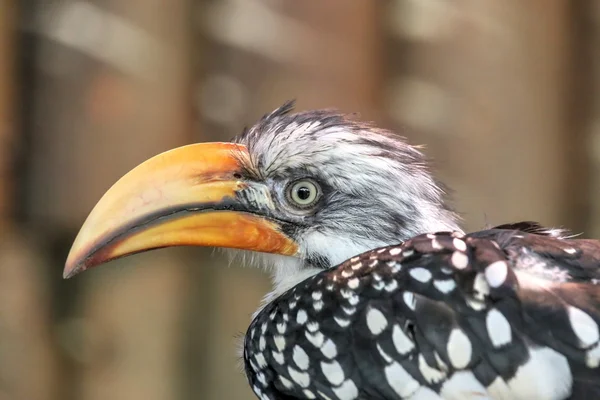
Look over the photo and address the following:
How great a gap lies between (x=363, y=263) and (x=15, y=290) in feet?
3.34

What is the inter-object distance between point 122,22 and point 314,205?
750mm

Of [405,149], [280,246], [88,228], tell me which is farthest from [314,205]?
[88,228]

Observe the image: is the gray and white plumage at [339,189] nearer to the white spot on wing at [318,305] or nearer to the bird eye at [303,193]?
the bird eye at [303,193]

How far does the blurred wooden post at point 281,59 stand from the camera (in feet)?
5.49

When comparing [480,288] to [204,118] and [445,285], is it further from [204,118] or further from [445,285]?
[204,118]

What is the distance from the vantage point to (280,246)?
1.17 metres

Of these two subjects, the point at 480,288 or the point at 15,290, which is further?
the point at 15,290

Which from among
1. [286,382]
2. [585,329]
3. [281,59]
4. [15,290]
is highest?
[281,59]

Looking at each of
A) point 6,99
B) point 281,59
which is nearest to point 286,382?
point 281,59

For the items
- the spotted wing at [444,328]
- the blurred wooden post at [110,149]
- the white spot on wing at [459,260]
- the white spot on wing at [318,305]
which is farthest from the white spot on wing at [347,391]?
the blurred wooden post at [110,149]

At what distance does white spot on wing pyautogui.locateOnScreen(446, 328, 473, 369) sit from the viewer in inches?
34.8

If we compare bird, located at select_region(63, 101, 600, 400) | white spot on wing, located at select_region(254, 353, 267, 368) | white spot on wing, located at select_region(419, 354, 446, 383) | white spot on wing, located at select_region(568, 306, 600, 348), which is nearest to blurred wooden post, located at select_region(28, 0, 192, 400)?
bird, located at select_region(63, 101, 600, 400)

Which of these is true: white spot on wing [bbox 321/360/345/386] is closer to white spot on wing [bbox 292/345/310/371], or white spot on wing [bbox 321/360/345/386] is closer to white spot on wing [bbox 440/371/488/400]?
white spot on wing [bbox 292/345/310/371]

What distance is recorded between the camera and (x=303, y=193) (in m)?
1.17
